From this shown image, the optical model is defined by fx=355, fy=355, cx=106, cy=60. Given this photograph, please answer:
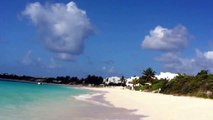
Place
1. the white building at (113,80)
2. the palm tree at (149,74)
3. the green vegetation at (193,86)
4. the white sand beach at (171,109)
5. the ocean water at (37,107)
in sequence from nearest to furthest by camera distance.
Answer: the ocean water at (37,107)
the white sand beach at (171,109)
the green vegetation at (193,86)
the palm tree at (149,74)
the white building at (113,80)

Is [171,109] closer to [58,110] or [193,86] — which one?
[58,110]

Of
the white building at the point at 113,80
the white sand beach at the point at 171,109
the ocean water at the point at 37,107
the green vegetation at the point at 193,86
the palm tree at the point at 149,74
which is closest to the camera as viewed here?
the ocean water at the point at 37,107

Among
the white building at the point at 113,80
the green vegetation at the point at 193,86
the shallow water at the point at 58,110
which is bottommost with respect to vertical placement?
the shallow water at the point at 58,110

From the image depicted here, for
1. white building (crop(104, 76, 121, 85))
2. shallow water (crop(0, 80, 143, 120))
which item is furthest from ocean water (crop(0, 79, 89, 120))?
white building (crop(104, 76, 121, 85))

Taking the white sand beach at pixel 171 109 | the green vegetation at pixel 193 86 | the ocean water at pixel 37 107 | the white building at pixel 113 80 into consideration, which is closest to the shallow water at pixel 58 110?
the ocean water at pixel 37 107

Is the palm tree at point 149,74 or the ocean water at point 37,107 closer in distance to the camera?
the ocean water at point 37,107

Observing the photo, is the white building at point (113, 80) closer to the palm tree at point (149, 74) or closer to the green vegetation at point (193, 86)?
the palm tree at point (149, 74)

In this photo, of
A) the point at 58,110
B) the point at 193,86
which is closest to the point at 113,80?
the point at 193,86

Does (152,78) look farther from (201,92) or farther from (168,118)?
(168,118)

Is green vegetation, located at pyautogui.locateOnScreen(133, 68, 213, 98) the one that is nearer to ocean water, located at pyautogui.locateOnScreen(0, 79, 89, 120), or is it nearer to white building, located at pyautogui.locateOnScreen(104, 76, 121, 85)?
ocean water, located at pyautogui.locateOnScreen(0, 79, 89, 120)

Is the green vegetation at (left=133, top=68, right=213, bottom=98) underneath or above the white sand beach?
above

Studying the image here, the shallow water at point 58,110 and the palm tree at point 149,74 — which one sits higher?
the palm tree at point 149,74

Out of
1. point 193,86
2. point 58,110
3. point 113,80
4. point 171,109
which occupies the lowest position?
point 58,110

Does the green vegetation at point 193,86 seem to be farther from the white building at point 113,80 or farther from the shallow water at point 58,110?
the white building at point 113,80
